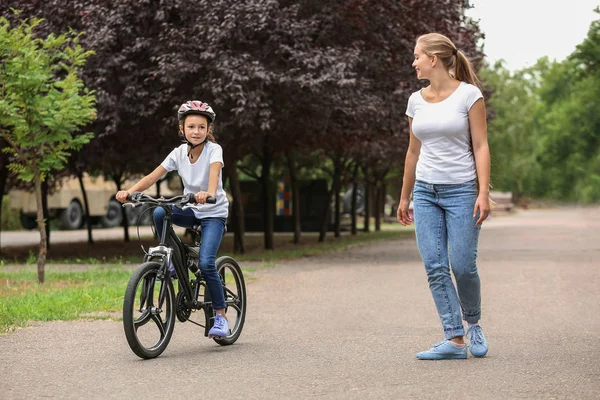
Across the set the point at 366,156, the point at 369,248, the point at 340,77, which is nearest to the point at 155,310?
the point at 340,77

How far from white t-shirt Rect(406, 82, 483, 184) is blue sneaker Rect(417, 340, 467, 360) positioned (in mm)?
1018

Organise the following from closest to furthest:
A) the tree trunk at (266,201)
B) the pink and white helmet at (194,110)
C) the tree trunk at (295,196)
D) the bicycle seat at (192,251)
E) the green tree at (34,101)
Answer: the pink and white helmet at (194,110), the bicycle seat at (192,251), the green tree at (34,101), the tree trunk at (266,201), the tree trunk at (295,196)

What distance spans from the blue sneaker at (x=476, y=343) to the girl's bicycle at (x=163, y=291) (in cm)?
177

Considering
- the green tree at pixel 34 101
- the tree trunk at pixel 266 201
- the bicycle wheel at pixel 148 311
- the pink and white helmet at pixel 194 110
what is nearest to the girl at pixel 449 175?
the pink and white helmet at pixel 194 110

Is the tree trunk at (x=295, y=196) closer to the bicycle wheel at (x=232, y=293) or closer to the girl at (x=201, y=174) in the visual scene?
the bicycle wheel at (x=232, y=293)

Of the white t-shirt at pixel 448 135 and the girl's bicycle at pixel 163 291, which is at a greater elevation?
the white t-shirt at pixel 448 135

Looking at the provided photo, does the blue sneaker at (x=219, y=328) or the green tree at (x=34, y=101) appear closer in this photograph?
the blue sneaker at (x=219, y=328)

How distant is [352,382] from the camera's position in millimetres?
6414

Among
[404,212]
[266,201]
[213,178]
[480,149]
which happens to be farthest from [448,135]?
[266,201]

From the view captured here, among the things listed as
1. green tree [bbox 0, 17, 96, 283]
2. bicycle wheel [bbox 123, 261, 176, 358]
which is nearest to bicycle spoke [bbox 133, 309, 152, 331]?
bicycle wheel [bbox 123, 261, 176, 358]

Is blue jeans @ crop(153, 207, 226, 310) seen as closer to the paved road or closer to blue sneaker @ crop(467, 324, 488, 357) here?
the paved road

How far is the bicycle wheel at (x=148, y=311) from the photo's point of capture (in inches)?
281

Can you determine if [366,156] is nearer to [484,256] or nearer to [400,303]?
[484,256]

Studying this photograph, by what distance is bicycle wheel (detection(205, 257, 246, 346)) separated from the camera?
8.14m
